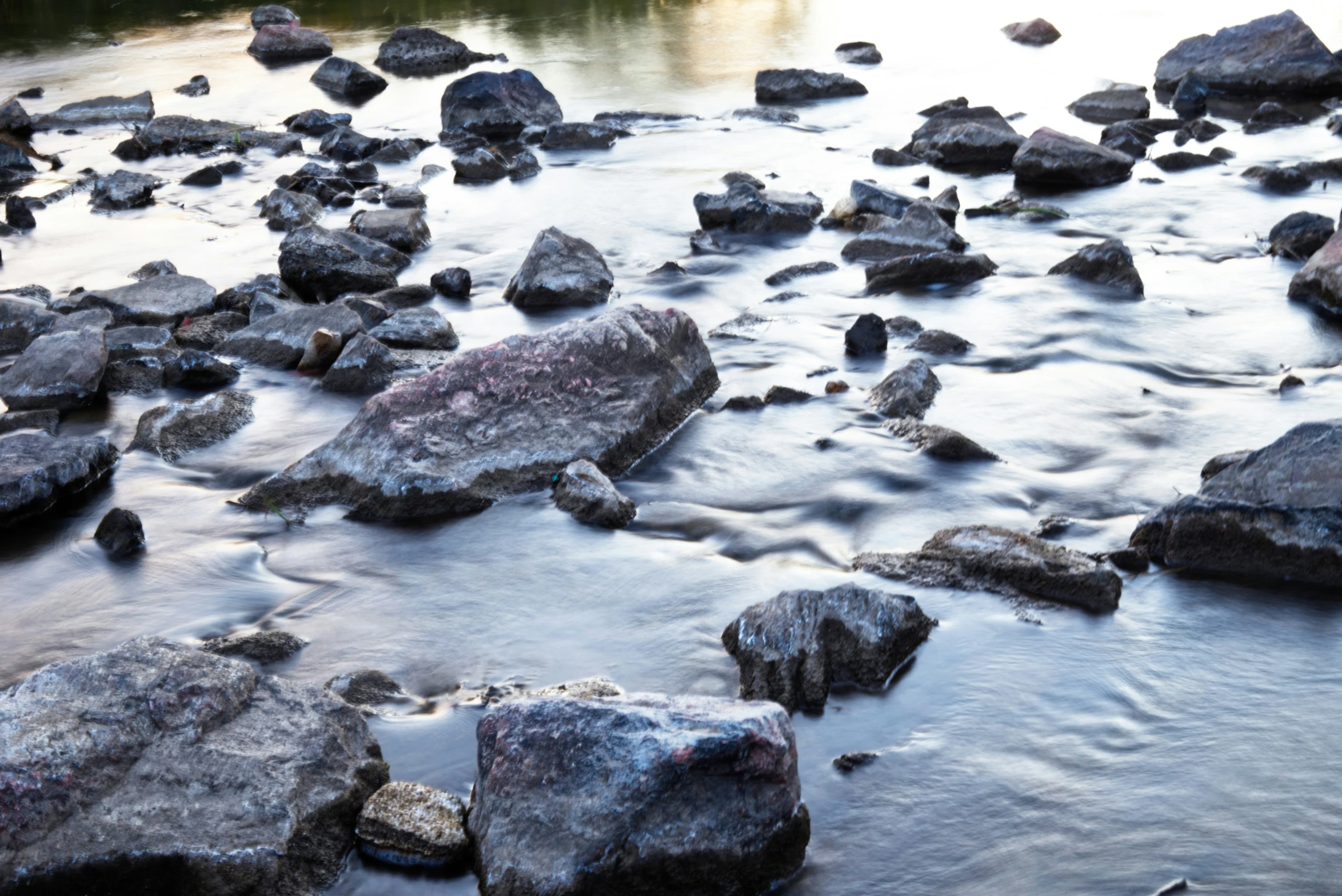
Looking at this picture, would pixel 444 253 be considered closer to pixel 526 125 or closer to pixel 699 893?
pixel 526 125

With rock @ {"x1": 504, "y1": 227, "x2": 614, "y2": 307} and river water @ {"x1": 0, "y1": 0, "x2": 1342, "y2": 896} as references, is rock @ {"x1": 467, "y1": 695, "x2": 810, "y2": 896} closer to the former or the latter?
river water @ {"x1": 0, "y1": 0, "x2": 1342, "y2": 896}

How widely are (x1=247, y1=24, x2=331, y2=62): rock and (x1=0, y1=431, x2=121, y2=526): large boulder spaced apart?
14.7 m

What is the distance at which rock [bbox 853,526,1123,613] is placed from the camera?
372 centimetres

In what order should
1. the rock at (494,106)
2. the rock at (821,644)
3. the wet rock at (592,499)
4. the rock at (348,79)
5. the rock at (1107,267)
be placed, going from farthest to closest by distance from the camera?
the rock at (348,79)
the rock at (494,106)
the rock at (1107,267)
the wet rock at (592,499)
the rock at (821,644)

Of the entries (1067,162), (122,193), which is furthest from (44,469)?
(1067,162)

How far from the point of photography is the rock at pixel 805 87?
44.0ft

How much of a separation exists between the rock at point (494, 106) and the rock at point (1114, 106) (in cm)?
536

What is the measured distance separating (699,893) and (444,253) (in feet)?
21.3

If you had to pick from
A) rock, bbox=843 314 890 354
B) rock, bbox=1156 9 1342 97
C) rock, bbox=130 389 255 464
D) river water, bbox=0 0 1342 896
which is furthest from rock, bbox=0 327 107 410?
rock, bbox=1156 9 1342 97

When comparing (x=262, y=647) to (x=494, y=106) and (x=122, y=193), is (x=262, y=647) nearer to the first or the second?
(x=122, y=193)

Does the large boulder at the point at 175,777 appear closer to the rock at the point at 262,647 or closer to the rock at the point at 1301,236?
the rock at the point at 262,647

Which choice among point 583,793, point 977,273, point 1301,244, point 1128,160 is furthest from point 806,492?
point 1128,160

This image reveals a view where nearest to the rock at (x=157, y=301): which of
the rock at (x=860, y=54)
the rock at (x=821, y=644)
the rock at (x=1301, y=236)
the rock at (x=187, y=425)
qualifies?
the rock at (x=187, y=425)

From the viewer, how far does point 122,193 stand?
1033 centimetres
